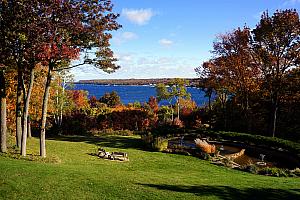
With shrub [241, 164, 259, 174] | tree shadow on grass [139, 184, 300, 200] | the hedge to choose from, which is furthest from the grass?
the hedge

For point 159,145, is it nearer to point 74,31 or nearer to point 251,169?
point 251,169

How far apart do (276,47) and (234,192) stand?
667 inches

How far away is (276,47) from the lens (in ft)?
81.1

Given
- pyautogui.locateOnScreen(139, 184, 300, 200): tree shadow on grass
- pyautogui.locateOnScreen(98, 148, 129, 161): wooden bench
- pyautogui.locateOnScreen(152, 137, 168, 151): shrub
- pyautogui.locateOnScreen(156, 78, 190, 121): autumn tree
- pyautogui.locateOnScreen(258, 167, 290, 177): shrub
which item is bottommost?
pyautogui.locateOnScreen(258, 167, 290, 177): shrub

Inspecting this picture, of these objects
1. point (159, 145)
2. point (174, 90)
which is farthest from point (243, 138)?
point (174, 90)

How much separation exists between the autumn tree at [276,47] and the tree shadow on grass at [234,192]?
1444 cm

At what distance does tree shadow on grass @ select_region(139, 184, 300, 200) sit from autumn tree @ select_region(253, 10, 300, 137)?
14.4 metres

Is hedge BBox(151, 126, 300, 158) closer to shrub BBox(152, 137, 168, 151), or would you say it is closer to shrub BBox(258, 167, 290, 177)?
shrub BBox(258, 167, 290, 177)

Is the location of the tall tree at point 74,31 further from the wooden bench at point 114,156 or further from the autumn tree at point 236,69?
the autumn tree at point 236,69

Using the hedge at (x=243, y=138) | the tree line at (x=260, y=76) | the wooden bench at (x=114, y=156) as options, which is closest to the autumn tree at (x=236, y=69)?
the tree line at (x=260, y=76)

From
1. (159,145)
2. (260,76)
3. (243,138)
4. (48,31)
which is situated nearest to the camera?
(48,31)

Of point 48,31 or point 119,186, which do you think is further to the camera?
point 48,31

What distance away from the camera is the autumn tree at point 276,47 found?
24.0 metres

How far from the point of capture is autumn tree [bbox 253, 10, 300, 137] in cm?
2398
